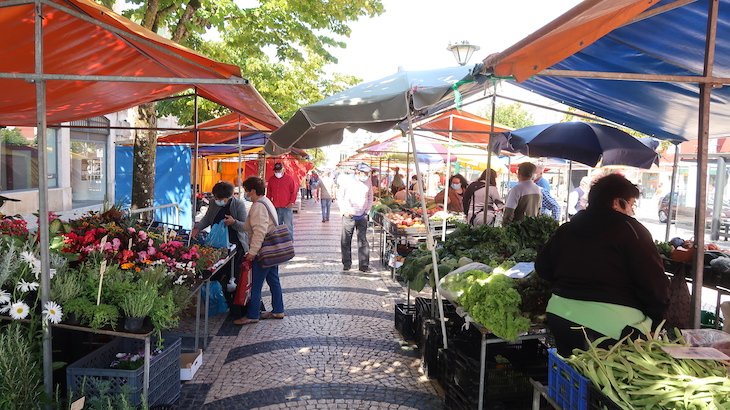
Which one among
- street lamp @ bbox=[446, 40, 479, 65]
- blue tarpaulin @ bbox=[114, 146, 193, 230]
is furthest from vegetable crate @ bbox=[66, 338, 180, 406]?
blue tarpaulin @ bbox=[114, 146, 193, 230]

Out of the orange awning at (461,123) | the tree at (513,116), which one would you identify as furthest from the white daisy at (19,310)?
the tree at (513,116)

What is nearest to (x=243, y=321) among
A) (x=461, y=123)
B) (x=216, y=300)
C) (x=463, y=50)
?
(x=216, y=300)

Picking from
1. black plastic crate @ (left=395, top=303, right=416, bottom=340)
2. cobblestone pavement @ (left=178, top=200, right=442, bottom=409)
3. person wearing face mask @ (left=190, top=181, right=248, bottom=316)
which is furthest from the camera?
person wearing face mask @ (left=190, top=181, right=248, bottom=316)

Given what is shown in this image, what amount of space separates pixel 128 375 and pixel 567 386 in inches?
109

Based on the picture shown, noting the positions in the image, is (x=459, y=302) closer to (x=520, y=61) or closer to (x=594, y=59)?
(x=520, y=61)

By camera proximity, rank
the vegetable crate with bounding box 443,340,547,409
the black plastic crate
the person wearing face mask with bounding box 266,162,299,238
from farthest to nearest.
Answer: the person wearing face mask with bounding box 266,162,299,238 → the black plastic crate → the vegetable crate with bounding box 443,340,547,409

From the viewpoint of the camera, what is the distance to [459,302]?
4121 millimetres

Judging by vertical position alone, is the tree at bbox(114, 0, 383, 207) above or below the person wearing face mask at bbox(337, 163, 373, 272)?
above

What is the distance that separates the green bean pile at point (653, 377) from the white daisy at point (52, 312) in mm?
3101

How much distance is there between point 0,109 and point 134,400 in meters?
4.76

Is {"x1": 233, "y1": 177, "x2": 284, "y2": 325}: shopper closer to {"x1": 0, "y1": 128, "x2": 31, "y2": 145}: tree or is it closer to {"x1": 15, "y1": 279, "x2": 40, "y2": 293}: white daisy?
{"x1": 15, "y1": 279, "x2": 40, "y2": 293}: white daisy

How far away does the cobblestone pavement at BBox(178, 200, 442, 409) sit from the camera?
→ 4441 millimetres

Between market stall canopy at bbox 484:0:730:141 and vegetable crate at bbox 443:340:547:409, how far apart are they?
2.21m

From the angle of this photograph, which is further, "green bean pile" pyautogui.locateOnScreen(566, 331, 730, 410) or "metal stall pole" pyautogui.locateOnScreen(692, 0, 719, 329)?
"metal stall pole" pyautogui.locateOnScreen(692, 0, 719, 329)
